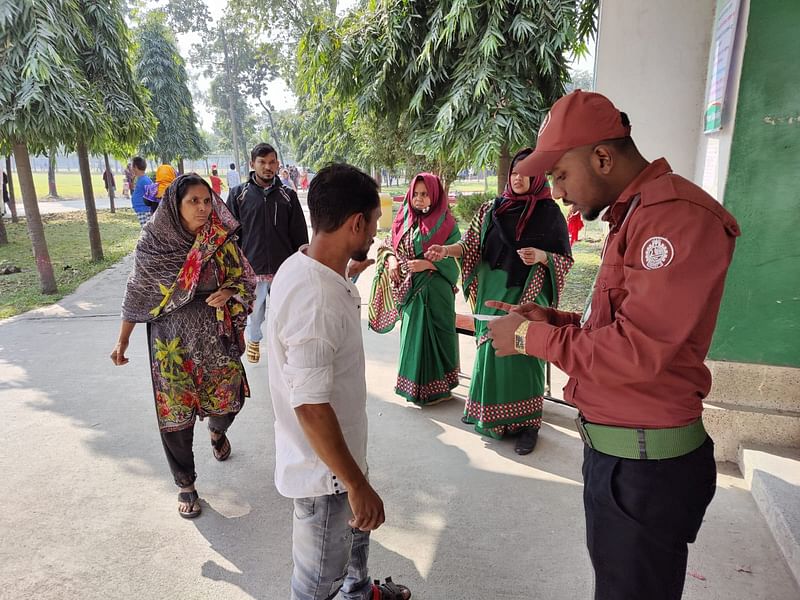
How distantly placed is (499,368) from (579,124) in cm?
224

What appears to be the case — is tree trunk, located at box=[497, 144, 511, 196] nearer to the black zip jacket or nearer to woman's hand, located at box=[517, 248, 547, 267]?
the black zip jacket

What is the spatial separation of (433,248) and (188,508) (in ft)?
6.68

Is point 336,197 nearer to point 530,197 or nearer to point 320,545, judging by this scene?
point 320,545

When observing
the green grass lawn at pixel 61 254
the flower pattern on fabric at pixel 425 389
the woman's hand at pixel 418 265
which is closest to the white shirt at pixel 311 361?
the woman's hand at pixel 418 265

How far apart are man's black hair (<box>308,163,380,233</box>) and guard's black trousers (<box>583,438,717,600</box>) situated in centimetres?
96

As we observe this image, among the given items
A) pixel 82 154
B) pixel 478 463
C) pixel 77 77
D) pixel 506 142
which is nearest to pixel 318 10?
pixel 82 154

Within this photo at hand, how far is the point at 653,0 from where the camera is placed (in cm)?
387

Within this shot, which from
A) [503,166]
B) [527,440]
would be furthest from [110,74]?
[527,440]

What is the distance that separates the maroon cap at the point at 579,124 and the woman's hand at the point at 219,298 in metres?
1.81

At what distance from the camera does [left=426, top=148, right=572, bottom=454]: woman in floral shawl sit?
318 centimetres

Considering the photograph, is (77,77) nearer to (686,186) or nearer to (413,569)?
(413,569)

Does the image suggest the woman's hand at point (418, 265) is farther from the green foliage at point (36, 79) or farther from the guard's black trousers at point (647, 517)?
the green foliage at point (36, 79)

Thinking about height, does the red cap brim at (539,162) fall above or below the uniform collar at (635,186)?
above

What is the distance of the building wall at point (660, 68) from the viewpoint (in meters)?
3.77
